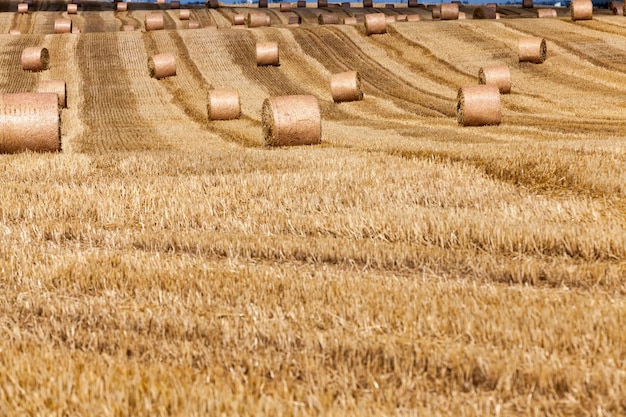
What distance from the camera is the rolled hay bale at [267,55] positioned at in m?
36.8

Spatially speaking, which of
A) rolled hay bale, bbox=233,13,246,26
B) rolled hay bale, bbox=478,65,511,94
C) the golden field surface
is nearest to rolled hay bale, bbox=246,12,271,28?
rolled hay bale, bbox=233,13,246,26

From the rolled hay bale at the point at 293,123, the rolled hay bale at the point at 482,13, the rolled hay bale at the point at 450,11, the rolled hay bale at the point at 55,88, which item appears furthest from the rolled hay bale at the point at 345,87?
the rolled hay bale at the point at 450,11

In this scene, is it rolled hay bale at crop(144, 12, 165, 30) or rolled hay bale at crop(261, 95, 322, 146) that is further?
rolled hay bale at crop(144, 12, 165, 30)

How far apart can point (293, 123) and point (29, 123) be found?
542 centimetres

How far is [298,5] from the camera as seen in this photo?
7475 cm

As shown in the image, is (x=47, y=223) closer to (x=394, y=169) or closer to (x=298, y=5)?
(x=394, y=169)

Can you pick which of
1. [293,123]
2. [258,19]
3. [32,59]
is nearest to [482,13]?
[258,19]

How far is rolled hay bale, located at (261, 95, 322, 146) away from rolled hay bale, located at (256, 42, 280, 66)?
2059cm

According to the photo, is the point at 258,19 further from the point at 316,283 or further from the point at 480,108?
the point at 316,283

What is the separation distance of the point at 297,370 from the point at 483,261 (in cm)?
256

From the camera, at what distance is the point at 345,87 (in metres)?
29.2

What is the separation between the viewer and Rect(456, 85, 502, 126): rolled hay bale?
21031 millimetres

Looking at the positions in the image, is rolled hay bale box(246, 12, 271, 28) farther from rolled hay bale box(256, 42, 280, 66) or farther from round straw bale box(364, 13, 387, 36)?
rolled hay bale box(256, 42, 280, 66)

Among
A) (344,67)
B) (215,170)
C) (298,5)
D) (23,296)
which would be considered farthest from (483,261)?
(298,5)
